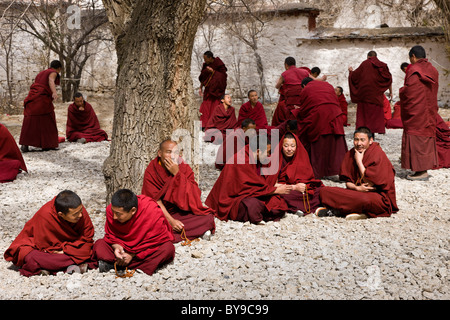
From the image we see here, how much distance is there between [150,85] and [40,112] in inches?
187

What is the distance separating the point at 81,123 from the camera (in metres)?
10.0

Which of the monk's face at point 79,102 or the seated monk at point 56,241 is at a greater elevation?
the monk's face at point 79,102

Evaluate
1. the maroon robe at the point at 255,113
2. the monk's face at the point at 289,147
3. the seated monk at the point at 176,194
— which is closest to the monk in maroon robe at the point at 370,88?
the maroon robe at the point at 255,113

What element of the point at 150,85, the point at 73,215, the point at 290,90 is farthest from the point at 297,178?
the point at 290,90

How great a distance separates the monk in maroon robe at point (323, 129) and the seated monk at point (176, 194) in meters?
2.55

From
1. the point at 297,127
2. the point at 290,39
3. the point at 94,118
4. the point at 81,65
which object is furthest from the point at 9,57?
the point at 297,127

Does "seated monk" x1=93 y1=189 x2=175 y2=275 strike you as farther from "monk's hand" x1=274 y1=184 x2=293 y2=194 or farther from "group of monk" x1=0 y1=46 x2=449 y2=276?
"monk's hand" x1=274 y1=184 x2=293 y2=194

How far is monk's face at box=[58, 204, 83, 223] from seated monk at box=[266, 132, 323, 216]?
219 cm

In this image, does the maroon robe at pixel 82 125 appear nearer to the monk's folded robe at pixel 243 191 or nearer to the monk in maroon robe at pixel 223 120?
the monk in maroon robe at pixel 223 120

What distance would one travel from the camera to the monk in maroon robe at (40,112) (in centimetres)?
895

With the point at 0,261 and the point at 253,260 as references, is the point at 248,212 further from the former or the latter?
the point at 0,261

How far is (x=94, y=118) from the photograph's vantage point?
10148 mm

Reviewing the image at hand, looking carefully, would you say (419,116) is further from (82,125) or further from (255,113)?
(82,125)

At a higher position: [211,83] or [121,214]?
[211,83]
